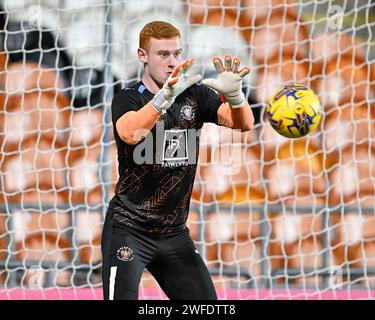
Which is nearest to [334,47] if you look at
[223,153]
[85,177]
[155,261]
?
[223,153]

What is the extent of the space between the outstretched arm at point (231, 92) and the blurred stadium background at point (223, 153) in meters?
2.59

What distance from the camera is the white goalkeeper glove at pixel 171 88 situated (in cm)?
383

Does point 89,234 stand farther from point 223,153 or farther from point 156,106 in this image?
point 156,106

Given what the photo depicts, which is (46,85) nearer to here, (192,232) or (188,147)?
(192,232)

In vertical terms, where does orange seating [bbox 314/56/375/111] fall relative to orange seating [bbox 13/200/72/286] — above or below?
above

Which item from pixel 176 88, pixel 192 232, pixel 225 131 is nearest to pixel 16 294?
pixel 192 232

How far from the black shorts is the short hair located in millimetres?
863

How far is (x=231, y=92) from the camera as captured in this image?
403cm

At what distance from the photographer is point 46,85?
7008mm

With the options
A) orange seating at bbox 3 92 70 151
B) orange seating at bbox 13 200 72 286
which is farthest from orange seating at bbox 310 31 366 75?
orange seating at bbox 13 200 72 286

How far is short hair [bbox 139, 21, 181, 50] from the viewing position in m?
4.16

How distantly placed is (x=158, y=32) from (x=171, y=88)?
447mm

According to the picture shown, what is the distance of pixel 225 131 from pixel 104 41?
→ 119cm

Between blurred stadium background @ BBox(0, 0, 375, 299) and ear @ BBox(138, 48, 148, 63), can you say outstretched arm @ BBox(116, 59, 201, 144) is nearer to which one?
ear @ BBox(138, 48, 148, 63)
